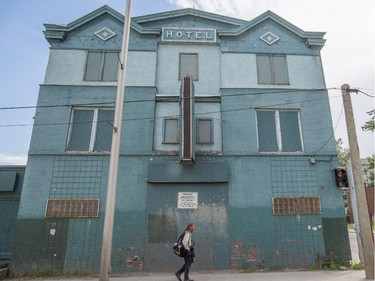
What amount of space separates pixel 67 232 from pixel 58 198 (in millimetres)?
1282

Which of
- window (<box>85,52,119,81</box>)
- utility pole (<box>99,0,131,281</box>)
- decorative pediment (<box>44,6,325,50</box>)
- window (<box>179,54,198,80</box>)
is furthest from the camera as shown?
decorative pediment (<box>44,6,325,50</box>)

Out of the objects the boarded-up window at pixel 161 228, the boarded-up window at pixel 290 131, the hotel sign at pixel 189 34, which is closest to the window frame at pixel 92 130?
the boarded-up window at pixel 161 228

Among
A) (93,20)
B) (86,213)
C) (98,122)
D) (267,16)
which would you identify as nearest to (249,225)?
(86,213)

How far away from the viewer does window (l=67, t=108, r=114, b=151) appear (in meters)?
11.6

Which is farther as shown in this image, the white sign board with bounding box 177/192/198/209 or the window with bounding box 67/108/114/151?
the window with bounding box 67/108/114/151

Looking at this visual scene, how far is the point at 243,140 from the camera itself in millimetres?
11773

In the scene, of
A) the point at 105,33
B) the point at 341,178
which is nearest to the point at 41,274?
the point at 105,33

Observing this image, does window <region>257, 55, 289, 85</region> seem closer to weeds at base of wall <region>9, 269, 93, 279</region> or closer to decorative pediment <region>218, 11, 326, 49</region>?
decorative pediment <region>218, 11, 326, 49</region>

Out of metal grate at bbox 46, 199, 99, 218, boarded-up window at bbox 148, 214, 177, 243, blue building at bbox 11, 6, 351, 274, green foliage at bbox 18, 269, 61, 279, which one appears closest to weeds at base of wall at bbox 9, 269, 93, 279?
green foliage at bbox 18, 269, 61, 279

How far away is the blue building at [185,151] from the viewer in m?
10.6

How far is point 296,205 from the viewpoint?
11.1 meters

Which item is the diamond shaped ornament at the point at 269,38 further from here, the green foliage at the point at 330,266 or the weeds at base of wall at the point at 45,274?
the weeds at base of wall at the point at 45,274

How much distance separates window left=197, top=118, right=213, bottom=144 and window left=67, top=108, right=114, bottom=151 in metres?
3.50

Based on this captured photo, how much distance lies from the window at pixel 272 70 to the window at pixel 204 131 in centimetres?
301
